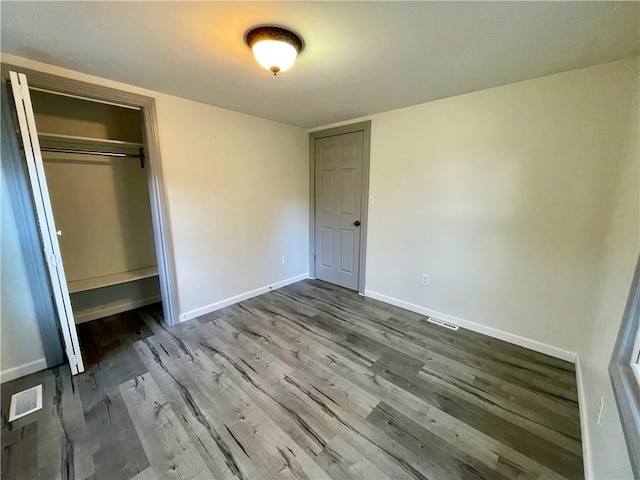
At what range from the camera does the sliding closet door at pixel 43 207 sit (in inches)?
62.0

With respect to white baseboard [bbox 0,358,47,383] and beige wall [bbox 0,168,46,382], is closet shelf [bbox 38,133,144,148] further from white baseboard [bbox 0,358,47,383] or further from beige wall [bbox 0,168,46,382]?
white baseboard [bbox 0,358,47,383]

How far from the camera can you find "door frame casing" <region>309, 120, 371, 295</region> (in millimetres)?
3148

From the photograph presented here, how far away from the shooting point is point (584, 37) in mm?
1474

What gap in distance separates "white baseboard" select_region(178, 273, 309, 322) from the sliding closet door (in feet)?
2.99

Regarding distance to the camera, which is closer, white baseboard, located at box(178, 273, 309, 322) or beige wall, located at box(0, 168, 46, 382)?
beige wall, located at box(0, 168, 46, 382)

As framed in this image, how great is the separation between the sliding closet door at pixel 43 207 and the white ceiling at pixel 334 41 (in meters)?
0.34

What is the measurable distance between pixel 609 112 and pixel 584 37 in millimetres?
655

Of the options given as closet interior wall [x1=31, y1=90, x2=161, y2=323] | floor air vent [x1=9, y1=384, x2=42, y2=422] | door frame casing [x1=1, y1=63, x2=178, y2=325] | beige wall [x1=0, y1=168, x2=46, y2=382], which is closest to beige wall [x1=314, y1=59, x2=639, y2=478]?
door frame casing [x1=1, y1=63, x2=178, y2=325]

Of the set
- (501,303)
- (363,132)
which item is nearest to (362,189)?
(363,132)

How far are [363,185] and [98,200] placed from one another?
3023 millimetres

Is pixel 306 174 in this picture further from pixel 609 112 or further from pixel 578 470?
pixel 578 470

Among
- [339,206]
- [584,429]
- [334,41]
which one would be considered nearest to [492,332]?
[584,429]

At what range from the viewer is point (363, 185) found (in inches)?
128

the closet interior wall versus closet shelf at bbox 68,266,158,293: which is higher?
the closet interior wall
